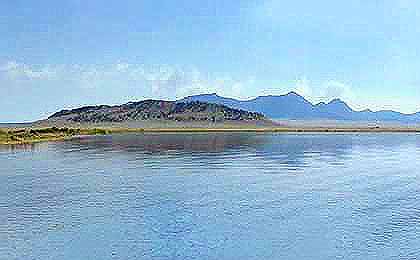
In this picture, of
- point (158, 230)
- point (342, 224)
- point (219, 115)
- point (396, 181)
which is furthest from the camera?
point (219, 115)

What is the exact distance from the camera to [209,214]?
796 inches

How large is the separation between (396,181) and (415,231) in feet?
43.8

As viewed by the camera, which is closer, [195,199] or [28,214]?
[28,214]

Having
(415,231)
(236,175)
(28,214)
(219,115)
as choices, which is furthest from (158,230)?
(219,115)

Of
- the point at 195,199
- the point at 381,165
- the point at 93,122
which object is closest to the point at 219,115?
the point at 93,122

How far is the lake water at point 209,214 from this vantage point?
15.5 m

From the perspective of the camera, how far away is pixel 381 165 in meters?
40.0

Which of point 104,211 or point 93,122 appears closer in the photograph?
point 104,211

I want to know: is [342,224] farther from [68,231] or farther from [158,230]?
[68,231]

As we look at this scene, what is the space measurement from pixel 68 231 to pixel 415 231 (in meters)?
11.3

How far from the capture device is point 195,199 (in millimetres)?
23656

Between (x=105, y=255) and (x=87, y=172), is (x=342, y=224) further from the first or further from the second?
(x=87, y=172)

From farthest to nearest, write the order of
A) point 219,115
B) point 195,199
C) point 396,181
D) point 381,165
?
point 219,115
point 381,165
point 396,181
point 195,199

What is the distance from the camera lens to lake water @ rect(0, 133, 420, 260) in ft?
50.8
